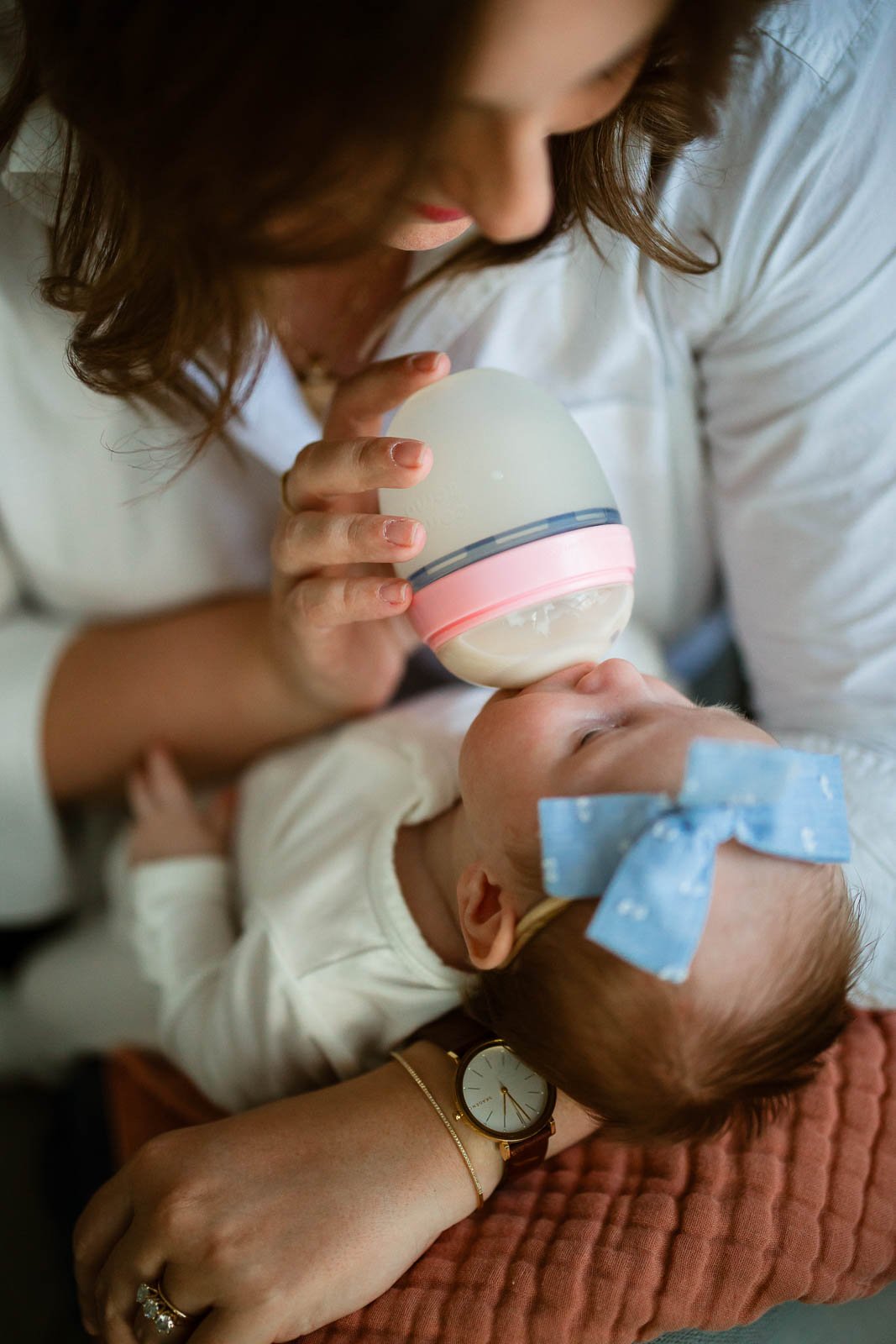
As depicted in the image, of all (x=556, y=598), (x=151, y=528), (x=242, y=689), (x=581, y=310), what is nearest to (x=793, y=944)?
(x=556, y=598)

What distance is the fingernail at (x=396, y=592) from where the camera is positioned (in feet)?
2.73

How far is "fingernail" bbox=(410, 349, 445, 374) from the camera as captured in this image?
868mm

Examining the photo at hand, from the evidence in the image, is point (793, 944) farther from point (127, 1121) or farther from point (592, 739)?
point (127, 1121)

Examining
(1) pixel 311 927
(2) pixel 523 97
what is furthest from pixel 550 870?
(2) pixel 523 97

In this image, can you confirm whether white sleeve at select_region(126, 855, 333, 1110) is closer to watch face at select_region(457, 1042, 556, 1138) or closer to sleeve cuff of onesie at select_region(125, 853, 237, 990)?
sleeve cuff of onesie at select_region(125, 853, 237, 990)

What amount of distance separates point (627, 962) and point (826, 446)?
24.7 inches

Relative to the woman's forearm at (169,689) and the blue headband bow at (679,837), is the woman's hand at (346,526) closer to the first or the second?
the woman's forearm at (169,689)

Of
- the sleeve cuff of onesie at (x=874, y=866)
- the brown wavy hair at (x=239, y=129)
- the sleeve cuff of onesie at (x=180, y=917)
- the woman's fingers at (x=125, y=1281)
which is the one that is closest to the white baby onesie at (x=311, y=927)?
the sleeve cuff of onesie at (x=180, y=917)

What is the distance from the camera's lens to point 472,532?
78cm

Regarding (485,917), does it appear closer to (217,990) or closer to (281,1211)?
(281,1211)

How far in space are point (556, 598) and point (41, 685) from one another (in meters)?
0.85

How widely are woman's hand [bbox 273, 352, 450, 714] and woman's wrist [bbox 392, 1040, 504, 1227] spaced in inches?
19.1

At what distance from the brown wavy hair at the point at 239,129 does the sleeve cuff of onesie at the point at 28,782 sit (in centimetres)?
61

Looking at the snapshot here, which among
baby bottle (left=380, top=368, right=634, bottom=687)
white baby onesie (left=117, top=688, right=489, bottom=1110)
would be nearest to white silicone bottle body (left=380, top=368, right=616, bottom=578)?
baby bottle (left=380, top=368, right=634, bottom=687)
